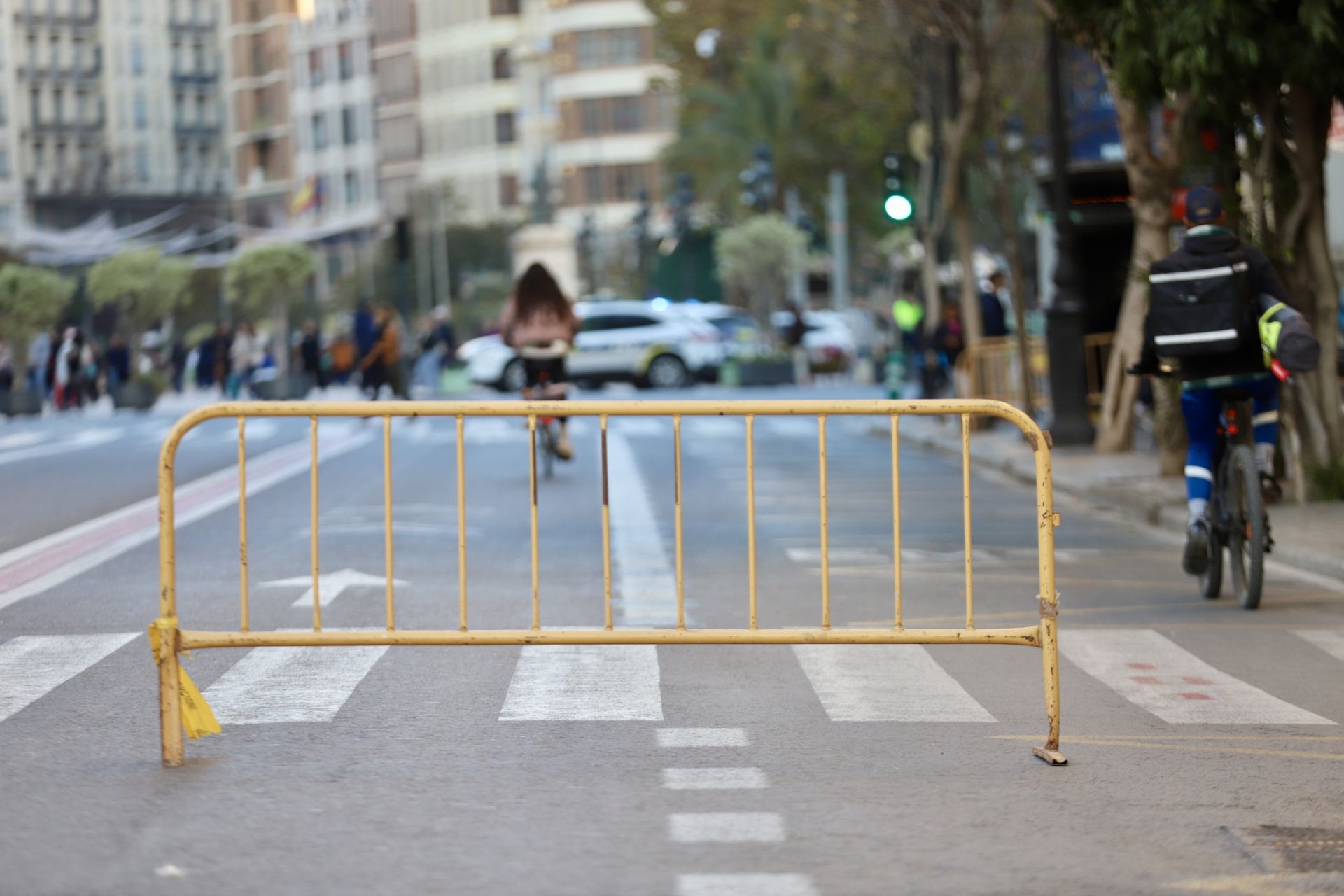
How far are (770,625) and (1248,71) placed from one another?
6.19 m

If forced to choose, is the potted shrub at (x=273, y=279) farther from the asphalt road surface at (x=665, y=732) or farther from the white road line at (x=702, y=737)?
the white road line at (x=702, y=737)

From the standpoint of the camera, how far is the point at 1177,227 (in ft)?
61.9

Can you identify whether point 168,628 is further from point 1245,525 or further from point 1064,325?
point 1064,325

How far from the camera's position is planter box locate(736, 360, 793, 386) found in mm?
44969

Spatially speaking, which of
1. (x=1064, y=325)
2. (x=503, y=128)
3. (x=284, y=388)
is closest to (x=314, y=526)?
(x=1064, y=325)

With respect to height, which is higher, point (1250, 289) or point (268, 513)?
point (1250, 289)

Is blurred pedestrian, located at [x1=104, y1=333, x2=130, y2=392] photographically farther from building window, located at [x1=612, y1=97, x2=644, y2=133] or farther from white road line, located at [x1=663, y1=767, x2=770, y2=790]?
building window, located at [x1=612, y1=97, x2=644, y2=133]

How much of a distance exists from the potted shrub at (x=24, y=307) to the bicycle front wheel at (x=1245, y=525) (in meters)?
34.9

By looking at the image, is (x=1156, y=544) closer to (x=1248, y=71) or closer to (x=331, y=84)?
(x=1248, y=71)

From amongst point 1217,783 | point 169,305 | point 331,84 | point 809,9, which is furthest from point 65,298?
point 331,84

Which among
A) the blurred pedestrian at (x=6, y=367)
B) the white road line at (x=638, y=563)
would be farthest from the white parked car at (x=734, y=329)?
the white road line at (x=638, y=563)

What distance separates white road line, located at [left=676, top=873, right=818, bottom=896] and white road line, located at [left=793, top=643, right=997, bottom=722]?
214cm

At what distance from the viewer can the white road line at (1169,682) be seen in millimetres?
7465

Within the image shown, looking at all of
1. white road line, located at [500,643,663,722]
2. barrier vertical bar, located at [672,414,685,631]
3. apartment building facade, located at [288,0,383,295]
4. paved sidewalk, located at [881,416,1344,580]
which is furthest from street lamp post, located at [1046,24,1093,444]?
apartment building facade, located at [288,0,383,295]
